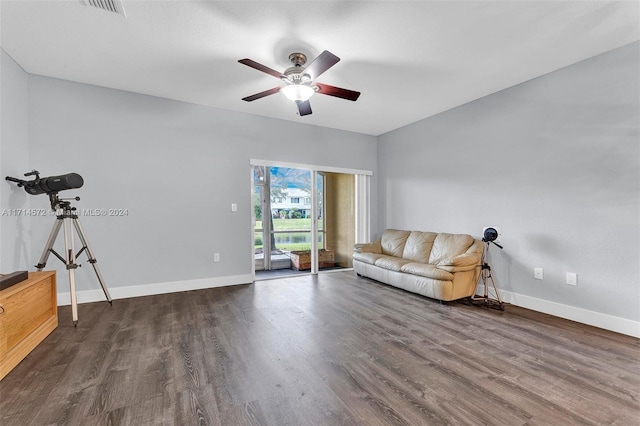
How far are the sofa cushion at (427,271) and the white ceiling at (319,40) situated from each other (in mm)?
2367

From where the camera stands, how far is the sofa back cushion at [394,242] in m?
4.95

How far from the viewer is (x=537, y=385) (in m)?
1.89

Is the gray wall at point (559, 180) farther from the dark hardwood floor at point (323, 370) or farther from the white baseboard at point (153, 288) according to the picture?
the white baseboard at point (153, 288)

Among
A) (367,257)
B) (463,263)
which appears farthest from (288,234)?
(463,263)

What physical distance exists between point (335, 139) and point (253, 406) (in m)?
4.64

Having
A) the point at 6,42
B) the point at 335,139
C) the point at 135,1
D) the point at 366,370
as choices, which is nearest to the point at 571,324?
the point at 366,370

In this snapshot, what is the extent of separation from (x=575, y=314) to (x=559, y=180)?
148cm

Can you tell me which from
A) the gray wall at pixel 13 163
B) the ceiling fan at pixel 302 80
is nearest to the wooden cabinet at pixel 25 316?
the gray wall at pixel 13 163

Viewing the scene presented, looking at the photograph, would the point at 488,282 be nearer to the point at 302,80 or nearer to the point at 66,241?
the point at 302,80

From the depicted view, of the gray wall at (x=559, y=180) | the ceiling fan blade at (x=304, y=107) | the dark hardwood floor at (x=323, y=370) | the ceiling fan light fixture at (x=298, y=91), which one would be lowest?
the dark hardwood floor at (x=323, y=370)

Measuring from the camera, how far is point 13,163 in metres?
3.04

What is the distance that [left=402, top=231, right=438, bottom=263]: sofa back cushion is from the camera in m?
4.46

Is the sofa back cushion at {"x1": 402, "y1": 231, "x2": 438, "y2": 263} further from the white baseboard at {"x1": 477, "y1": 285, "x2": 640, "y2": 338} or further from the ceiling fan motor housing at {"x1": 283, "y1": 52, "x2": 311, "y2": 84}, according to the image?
the ceiling fan motor housing at {"x1": 283, "y1": 52, "x2": 311, "y2": 84}

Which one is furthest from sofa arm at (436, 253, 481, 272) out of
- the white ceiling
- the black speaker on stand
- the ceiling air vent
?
the ceiling air vent
